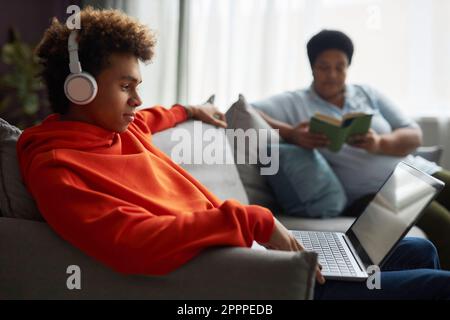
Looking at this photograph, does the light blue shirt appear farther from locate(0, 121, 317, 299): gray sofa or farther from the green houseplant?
the green houseplant

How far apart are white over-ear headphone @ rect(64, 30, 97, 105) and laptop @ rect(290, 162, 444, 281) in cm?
59

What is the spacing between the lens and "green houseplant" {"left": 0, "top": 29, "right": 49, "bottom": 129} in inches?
101

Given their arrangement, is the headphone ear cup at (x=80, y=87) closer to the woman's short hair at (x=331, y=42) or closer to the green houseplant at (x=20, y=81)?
the woman's short hair at (x=331, y=42)

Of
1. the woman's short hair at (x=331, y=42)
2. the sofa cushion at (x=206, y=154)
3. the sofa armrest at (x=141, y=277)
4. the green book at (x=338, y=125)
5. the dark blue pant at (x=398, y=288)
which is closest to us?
A: the sofa armrest at (x=141, y=277)

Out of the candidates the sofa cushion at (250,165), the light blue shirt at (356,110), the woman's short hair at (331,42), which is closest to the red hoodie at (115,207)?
the sofa cushion at (250,165)

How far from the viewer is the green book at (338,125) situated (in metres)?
1.61

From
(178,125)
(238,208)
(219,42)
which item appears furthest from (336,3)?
(238,208)

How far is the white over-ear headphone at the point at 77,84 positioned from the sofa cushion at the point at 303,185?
914 mm

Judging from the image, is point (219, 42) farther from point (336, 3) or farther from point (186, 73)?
point (336, 3)

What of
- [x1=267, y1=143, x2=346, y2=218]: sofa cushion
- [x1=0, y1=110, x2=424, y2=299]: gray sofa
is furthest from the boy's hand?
[x1=0, y1=110, x2=424, y2=299]: gray sofa

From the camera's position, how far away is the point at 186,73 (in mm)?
2660

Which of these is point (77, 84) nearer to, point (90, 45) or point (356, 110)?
point (90, 45)

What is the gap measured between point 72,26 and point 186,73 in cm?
173

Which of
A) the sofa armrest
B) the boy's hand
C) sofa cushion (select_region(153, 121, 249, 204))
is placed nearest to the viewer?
the sofa armrest
